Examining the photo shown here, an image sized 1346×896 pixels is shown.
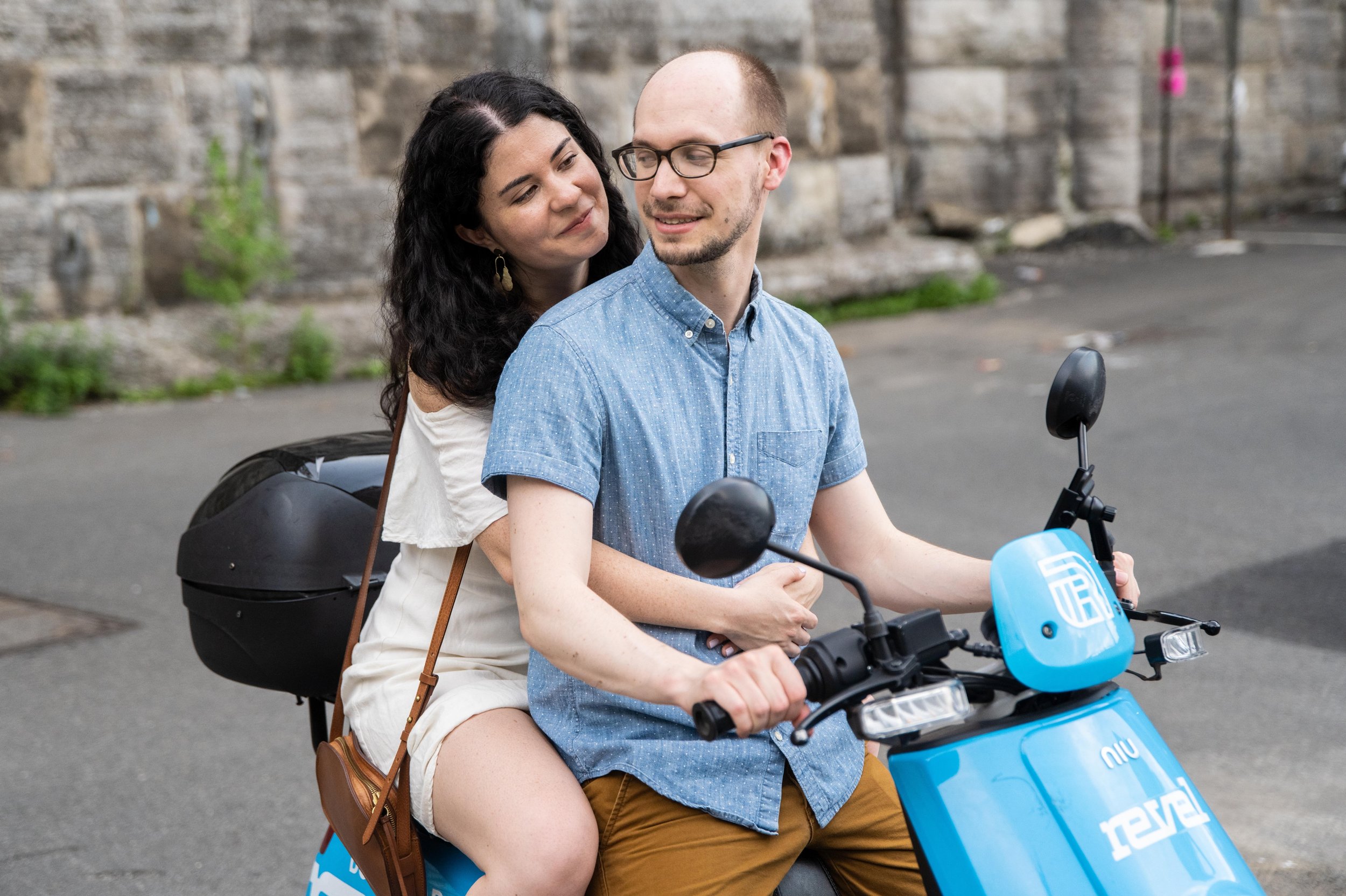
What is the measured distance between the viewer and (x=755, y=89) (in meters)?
1.96

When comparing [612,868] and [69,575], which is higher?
[612,868]

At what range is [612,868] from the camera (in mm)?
1909

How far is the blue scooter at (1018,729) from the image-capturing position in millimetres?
1493

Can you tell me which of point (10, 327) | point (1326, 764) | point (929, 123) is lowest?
point (1326, 764)

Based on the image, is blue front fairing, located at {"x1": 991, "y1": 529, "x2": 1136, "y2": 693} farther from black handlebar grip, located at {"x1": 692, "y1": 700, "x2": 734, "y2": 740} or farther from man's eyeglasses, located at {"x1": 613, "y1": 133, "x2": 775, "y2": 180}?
man's eyeglasses, located at {"x1": 613, "y1": 133, "x2": 775, "y2": 180}

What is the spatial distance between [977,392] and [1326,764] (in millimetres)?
5086

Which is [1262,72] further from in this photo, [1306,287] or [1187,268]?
[1306,287]

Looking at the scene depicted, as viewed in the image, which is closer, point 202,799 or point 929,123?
point 202,799

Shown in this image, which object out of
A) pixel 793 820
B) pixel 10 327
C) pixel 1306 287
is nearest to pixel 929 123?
pixel 1306 287

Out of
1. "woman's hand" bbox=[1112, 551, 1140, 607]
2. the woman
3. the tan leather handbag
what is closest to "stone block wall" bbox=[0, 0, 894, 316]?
the woman

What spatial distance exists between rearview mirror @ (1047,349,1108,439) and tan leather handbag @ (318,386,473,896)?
94cm

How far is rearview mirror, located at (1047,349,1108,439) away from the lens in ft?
6.24

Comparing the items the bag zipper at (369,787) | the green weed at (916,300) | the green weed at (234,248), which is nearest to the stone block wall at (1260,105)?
the green weed at (916,300)

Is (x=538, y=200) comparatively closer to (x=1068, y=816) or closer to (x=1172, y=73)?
(x=1068, y=816)
